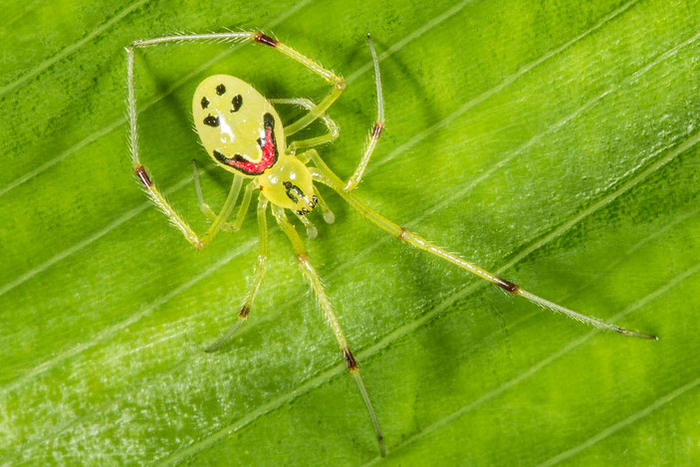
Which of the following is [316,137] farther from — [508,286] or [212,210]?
[508,286]

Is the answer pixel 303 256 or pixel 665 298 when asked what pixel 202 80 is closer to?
pixel 303 256

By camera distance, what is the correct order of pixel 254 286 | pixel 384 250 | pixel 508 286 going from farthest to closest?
1. pixel 384 250
2. pixel 254 286
3. pixel 508 286

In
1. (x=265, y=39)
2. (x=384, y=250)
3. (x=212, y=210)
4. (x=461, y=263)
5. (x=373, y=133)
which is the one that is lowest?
(x=461, y=263)

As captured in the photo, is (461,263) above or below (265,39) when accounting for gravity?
below

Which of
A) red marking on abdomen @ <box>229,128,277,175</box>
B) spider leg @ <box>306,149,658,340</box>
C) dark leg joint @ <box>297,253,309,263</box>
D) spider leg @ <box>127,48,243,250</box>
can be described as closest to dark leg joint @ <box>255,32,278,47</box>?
red marking on abdomen @ <box>229,128,277,175</box>

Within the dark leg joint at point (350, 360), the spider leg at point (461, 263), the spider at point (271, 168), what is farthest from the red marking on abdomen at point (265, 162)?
the dark leg joint at point (350, 360)

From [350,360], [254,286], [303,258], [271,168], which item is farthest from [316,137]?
[350,360]

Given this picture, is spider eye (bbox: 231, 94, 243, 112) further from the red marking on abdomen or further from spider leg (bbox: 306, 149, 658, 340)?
spider leg (bbox: 306, 149, 658, 340)

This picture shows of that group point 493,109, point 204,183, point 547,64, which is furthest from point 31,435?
point 547,64

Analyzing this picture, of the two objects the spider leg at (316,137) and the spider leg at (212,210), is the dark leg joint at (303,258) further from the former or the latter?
the spider leg at (316,137)
